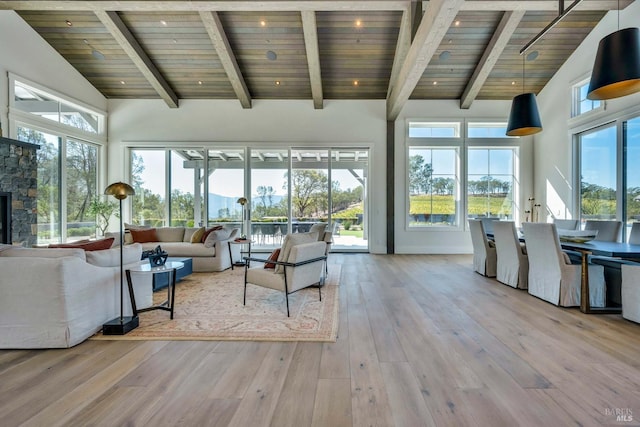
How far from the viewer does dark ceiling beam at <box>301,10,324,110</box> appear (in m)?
5.02

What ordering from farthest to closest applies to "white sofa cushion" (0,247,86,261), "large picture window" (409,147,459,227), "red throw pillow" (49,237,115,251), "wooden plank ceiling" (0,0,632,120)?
"large picture window" (409,147,459,227), "wooden plank ceiling" (0,0,632,120), "red throw pillow" (49,237,115,251), "white sofa cushion" (0,247,86,261)

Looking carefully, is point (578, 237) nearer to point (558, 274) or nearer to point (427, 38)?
point (558, 274)

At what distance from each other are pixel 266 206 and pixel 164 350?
5525mm

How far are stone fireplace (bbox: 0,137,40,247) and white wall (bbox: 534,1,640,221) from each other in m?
10.3

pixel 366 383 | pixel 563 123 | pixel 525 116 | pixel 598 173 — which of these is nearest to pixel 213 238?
pixel 366 383

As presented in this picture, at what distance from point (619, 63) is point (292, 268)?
3.79 meters

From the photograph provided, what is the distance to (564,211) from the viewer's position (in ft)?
21.2

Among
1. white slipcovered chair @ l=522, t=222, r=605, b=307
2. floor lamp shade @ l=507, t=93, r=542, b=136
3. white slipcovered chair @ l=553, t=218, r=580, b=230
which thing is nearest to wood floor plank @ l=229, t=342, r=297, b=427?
white slipcovered chair @ l=522, t=222, r=605, b=307

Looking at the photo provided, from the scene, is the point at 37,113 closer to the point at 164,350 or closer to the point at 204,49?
the point at 204,49

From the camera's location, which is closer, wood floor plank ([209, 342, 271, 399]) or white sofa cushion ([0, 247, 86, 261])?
wood floor plank ([209, 342, 271, 399])

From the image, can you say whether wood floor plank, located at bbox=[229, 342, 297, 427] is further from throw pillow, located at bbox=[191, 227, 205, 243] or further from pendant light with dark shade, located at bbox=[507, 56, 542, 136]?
pendant light with dark shade, located at bbox=[507, 56, 542, 136]

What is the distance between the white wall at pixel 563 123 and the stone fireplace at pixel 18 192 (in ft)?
33.8

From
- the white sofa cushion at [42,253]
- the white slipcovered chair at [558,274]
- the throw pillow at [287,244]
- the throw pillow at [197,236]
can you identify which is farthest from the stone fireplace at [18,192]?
the white slipcovered chair at [558,274]

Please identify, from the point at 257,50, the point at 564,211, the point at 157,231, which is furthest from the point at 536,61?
the point at 157,231
